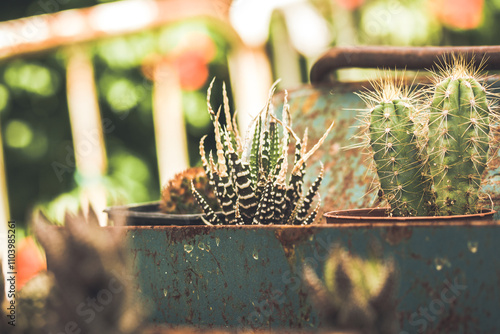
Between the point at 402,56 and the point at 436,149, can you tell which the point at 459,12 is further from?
the point at 436,149

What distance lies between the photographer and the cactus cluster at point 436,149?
981 mm

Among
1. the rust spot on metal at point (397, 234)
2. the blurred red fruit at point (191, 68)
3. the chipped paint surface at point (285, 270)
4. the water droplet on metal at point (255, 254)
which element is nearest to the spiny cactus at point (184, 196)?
the chipped paint surface at point (285, 270)

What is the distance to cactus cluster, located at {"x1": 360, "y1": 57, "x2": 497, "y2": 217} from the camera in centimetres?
98

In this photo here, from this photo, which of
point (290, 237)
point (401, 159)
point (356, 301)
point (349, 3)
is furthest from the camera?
point (349, 3)

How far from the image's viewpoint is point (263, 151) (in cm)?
119

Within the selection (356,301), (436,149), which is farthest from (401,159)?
(356,301)

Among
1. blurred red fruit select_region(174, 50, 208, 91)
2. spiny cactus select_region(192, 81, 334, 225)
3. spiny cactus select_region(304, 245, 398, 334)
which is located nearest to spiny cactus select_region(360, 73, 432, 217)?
spiny cactus select_region(192, 81, 334, 225)

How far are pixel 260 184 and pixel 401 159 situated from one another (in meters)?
0.29

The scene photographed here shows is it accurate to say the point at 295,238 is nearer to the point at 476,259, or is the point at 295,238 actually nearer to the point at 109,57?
the point at 476,259

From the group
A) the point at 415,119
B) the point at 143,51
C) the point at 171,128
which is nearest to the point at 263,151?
the point at 415,119

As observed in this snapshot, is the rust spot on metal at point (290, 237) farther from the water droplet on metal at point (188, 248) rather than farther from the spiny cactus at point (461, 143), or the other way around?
the spiny cactus at point (461, 143)

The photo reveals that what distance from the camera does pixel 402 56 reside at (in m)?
1.35

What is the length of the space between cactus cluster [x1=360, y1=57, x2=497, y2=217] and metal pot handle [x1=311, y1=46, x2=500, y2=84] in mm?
221

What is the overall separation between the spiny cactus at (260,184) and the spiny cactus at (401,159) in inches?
4.5
